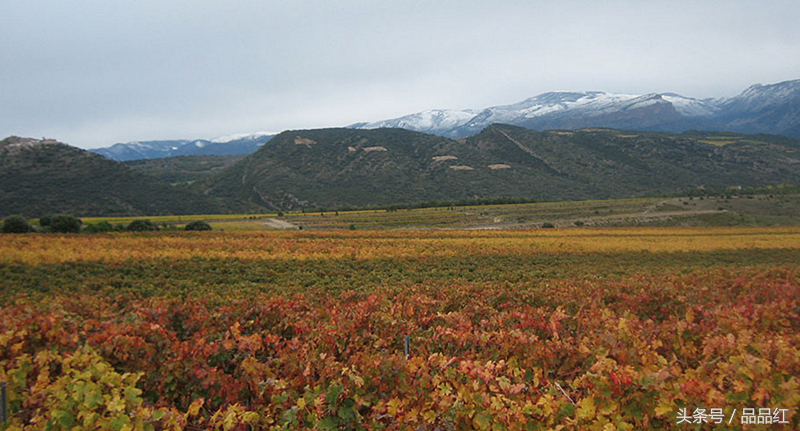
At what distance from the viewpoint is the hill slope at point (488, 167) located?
11262 centimetres

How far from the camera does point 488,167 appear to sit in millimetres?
129875

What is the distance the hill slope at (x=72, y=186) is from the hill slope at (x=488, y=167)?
2387cm

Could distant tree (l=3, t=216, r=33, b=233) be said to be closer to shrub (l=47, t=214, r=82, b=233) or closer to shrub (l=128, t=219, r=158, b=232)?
shrub (l=47, t=214, r=82, b=233)

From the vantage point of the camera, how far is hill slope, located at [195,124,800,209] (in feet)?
370

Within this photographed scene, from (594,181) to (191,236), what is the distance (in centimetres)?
11336

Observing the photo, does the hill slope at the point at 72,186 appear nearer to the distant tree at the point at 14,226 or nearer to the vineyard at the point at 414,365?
the distant tree at the point at 14,226

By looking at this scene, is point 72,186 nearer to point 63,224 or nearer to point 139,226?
point 139,226

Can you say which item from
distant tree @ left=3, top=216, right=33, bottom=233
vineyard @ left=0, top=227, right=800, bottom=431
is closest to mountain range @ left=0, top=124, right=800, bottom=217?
distant tree @ left=3, top=216, right=33, bottom=233

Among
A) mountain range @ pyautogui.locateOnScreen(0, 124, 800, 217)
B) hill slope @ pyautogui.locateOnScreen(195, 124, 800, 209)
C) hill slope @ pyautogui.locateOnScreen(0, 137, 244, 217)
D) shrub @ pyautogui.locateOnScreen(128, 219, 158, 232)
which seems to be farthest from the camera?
hill slope @ pyautogui.locateOnScreen(195, 124, 800, 209)

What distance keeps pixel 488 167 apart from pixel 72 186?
106m

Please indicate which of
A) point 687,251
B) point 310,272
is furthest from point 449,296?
point 687,251

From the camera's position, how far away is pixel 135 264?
19.8 metres

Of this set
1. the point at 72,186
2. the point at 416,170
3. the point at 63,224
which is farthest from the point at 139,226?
the point at 416,170

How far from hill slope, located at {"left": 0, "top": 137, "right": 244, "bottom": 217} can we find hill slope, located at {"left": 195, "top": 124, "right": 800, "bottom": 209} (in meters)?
23.9
